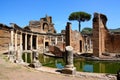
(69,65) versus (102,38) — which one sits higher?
(102,38)

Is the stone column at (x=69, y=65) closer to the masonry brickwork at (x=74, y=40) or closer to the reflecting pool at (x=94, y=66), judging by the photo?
the reflecting pool at (x=94, y=66)

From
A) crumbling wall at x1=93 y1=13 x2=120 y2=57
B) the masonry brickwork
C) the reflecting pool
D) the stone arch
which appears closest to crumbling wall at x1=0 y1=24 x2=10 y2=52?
the reflecting pool

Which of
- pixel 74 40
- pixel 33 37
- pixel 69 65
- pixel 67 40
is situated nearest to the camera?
pixel 69 65

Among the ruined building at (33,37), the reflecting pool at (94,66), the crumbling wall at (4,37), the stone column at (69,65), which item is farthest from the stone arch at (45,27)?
the stone column at (69,65)

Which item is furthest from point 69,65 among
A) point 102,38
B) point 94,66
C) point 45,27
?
point 45,27

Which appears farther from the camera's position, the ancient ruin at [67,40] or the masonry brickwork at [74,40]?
the masonry brickwork at [74,40]

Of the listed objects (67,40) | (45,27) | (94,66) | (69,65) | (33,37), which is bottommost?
(94,66)

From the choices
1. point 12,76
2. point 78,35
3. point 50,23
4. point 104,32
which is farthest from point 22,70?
point 50,23

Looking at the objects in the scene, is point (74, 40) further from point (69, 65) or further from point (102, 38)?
point (69, 65)

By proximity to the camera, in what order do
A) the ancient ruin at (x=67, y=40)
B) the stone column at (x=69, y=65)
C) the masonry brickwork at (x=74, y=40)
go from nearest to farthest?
the stone column at (x=69, y=65)
the ancient ruin at (x=67, y=40)
the masonry brickwork at (x=74, y=40)

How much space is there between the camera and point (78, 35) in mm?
40531

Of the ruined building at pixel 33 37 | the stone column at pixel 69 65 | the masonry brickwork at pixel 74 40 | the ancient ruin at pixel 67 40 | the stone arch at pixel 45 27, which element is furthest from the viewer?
the stone arch at pixel 45 27

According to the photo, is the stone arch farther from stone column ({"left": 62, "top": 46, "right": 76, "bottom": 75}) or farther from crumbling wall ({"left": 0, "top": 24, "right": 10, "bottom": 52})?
stone column ({"left": 62, "top": 46, "right": 76, "bottom": 75})

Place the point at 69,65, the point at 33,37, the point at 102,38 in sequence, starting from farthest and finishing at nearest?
the point at 33,37, the point at 102,38, the point at 69,65
